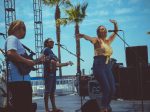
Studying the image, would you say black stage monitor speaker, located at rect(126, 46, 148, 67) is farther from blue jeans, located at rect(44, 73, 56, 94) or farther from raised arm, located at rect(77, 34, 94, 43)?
raised arm, located at rect(77, 34, 94, 43)

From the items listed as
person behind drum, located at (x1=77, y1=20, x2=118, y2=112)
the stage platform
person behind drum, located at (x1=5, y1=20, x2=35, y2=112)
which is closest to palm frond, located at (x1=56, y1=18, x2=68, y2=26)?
the stage platform

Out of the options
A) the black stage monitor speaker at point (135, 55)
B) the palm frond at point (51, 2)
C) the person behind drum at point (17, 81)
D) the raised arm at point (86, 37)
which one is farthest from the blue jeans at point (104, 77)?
the palm frond at point (51, 2)

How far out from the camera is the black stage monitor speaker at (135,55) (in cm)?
805

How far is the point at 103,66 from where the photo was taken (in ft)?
18.2

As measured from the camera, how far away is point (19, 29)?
13.0 feet

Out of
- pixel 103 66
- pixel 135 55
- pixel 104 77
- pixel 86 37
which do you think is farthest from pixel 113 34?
pixel 135 55

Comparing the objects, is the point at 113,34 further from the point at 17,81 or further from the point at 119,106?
the point at 119,106

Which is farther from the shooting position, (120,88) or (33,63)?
(120,88)

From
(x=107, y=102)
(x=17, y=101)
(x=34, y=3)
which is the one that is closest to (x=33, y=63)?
(x=17, y=101)

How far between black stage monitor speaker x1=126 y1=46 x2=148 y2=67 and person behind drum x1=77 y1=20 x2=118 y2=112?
A: 90.0 inches

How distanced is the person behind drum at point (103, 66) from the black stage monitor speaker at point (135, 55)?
7.50ft

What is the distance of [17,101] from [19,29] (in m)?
0.90

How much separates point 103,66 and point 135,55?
2749 millimetres

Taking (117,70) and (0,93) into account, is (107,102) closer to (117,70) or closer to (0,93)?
(0,93)
